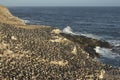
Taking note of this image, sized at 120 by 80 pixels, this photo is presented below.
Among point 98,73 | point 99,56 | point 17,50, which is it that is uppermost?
point 17,50

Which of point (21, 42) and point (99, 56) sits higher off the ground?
point (21, 42)

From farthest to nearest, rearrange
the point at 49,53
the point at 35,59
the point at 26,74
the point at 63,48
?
the point at 63,48 → the point at 49,53 → the point at 35,59 → the point at 26,74

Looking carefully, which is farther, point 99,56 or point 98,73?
point 99,56

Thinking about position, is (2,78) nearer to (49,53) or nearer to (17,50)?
(17,50)

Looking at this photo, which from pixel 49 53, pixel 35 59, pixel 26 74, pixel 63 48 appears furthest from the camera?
pixel 63 48

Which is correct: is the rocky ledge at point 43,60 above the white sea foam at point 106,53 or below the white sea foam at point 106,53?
above

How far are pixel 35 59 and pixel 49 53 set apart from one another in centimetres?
351

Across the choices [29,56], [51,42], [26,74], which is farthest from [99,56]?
[26,74]

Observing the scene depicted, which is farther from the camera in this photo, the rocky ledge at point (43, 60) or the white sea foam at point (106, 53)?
the white sea foam at point (106, 53)

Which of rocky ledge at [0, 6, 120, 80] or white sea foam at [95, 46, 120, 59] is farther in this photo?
white sea foam at [95, 46, 120, 59]

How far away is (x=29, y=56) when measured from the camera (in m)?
33.5

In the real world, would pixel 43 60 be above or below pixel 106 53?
above

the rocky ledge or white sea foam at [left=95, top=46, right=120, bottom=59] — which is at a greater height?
the rocky ledge

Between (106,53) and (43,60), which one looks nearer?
(43,60)
